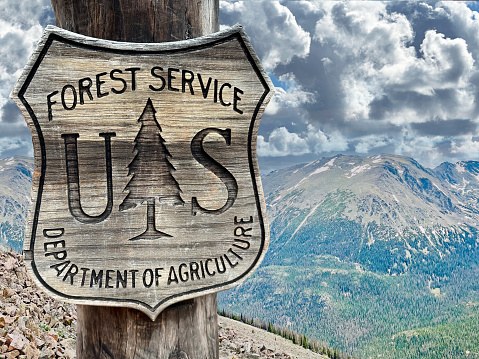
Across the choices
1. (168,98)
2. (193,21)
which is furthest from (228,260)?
(193,21)

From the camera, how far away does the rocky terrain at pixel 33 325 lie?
5418 millimetres

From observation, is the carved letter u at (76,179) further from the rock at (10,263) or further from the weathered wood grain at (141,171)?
the rock at (10,263)

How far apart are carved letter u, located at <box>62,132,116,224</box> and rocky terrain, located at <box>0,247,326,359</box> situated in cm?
377

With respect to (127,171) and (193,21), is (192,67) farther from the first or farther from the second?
(127,171)

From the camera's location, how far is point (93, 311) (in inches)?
110

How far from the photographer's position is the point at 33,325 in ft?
20.9

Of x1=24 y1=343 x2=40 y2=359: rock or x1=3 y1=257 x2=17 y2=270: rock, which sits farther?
x1=3 y1=257 x2=17 y2=270: rock

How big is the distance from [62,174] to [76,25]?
1028mm

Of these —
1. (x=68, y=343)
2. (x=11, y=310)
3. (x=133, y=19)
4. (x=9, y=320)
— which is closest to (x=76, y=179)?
(x=133, y=19)

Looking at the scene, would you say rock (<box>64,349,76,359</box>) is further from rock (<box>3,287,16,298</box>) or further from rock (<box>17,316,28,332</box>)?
rock (<box>3,287,16,298</box>)

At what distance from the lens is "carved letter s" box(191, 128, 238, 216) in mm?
2660

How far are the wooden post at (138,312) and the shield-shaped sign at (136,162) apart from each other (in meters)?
0.16

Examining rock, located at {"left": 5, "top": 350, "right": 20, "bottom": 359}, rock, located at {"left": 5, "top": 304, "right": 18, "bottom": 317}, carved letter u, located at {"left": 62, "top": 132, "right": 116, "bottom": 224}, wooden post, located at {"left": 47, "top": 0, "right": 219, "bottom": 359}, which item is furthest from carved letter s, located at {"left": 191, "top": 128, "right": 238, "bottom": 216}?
rock, located at {"left": 5, "top": 304, "right": 18, "bottom": 317}

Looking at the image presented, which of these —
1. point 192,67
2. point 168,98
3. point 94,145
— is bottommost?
→ point 94,145
